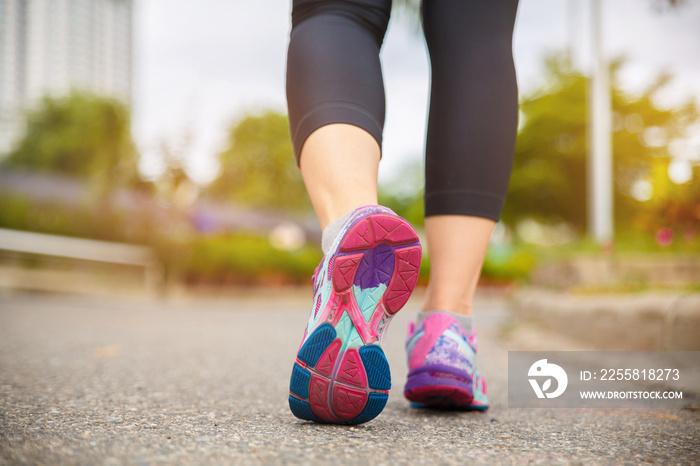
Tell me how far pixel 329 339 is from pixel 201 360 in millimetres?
1117

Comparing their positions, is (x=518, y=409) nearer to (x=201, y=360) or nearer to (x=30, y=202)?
(x=201, y=360)

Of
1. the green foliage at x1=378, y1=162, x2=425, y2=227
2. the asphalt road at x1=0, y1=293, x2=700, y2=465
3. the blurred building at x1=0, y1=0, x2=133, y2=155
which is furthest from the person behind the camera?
the green foliage at x1=378, y1=162, x2=425, y2=227

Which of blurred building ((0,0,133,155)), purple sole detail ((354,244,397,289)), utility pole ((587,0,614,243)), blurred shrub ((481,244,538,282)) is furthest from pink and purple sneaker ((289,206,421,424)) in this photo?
blurred building ((0,0,133,155))

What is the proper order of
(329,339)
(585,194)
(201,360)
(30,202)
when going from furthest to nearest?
(585,194) → (30,202) → (201,360) → (329,339)

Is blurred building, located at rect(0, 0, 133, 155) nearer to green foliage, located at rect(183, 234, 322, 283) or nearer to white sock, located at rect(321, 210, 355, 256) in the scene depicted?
green foliage, located at rect(183, 234, 322, 283)

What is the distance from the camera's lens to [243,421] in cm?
89

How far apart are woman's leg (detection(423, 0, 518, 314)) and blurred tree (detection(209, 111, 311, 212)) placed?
81.5 ft

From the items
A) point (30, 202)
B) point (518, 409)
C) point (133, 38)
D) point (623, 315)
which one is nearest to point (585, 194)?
point (30, 202)

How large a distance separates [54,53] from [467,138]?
4140cm

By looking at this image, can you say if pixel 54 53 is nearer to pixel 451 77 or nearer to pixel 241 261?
pixel 241 261

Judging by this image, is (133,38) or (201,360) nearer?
(201,360)

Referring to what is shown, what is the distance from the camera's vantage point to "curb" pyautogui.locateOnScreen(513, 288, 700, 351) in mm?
1794

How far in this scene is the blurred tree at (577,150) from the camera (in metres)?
18.7

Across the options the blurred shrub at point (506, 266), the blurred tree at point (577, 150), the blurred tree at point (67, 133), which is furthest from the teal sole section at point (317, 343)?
the blurred tree at point (67, 133)
